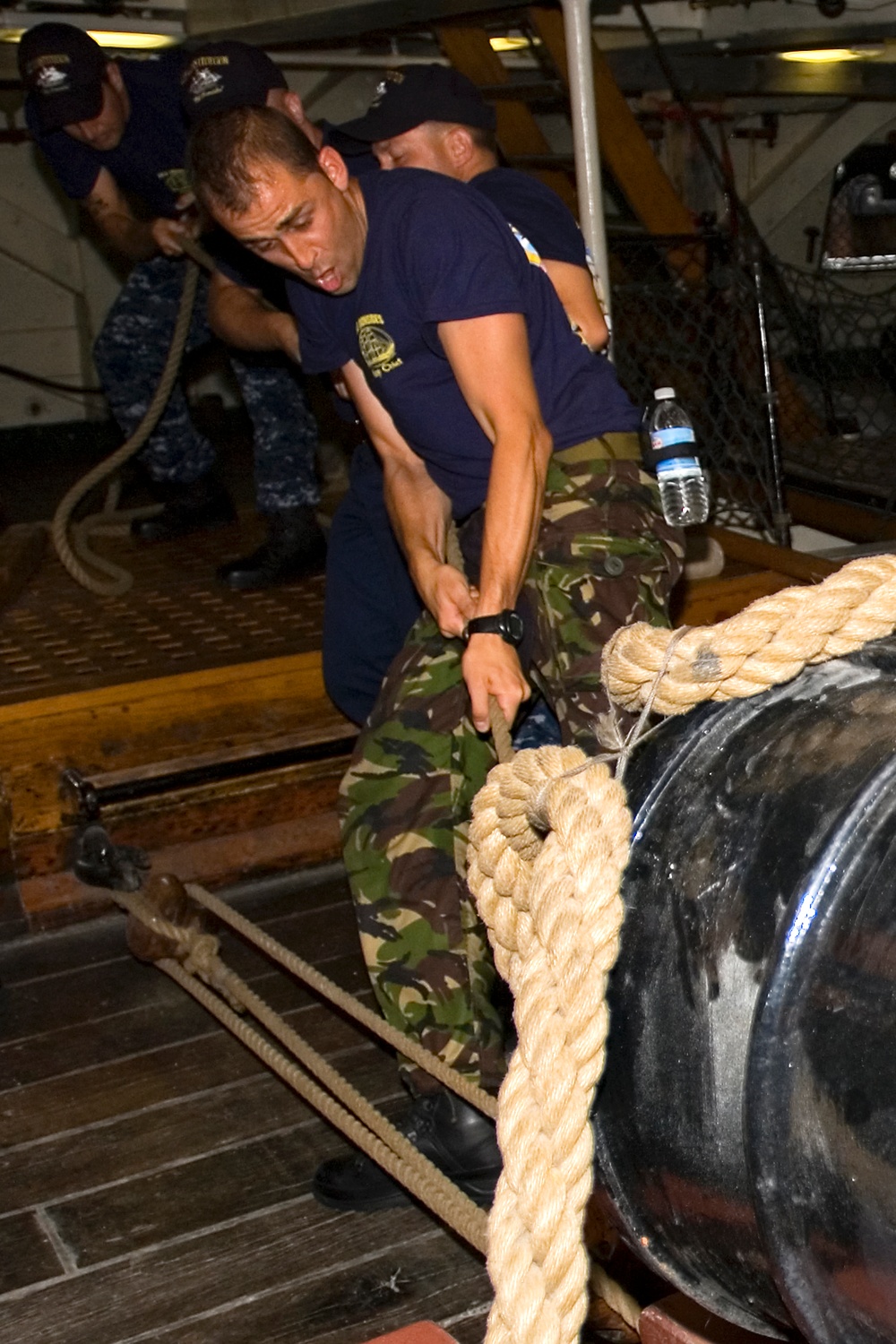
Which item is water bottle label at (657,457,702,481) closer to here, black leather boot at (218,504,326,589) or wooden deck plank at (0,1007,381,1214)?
wooden deck plank at (0,1007,381,1214)

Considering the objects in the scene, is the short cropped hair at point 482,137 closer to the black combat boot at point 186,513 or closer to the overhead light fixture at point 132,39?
the black combat boot at point 186,513

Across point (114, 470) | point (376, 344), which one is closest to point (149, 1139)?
point (376, 344)

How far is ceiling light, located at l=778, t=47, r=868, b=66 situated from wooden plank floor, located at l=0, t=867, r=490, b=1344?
549 centimetres

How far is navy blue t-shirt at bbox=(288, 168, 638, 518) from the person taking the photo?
2.12 meters

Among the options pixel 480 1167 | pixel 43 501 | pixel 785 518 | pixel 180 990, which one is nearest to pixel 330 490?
pixel 785 518

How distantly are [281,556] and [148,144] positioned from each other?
1.08 meters

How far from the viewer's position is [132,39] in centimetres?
531

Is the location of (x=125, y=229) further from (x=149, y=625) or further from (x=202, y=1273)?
(x=202, y=1273)

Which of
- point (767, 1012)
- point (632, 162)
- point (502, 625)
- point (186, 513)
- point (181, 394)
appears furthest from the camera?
point (632, 162)

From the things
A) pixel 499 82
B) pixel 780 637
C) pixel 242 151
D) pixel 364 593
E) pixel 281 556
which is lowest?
pixel 281 556

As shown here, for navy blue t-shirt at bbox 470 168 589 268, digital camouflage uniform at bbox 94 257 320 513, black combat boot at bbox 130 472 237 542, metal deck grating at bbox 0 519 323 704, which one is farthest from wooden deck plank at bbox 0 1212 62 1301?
black combat boot at bbox 130 472 237 542

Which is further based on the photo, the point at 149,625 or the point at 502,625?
the point at 149,625

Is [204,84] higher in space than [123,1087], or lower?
higher

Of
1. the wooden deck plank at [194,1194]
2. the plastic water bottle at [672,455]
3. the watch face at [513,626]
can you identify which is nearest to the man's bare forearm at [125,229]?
the plastic water bottle at [672,455]
